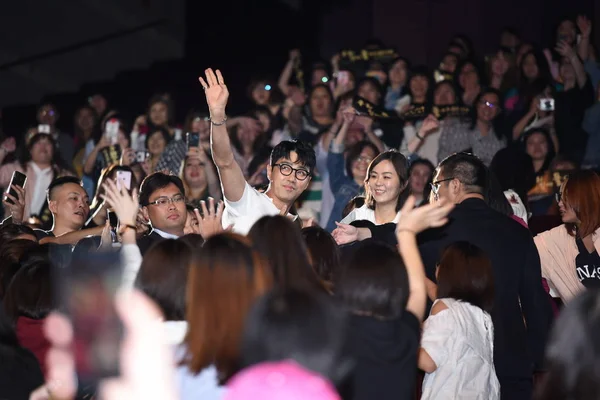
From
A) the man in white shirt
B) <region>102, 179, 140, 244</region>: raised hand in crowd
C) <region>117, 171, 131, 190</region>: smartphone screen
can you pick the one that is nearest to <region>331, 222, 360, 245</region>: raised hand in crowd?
the man in white shirt

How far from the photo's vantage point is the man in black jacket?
4914mm

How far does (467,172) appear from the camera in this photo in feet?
16.9

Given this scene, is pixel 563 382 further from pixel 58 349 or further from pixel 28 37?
pixel 28 37

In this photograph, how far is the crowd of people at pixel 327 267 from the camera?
10.4 ft

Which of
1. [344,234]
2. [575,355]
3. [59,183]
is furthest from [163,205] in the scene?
[575,355]

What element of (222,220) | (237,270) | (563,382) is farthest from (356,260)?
(222,220)

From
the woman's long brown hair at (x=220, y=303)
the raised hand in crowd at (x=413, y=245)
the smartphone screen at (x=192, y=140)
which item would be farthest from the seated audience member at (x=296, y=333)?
the smartphone screen at (x=192, y=140)

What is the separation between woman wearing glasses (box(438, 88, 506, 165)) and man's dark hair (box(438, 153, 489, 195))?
3862 mm

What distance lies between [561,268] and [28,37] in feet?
32.9

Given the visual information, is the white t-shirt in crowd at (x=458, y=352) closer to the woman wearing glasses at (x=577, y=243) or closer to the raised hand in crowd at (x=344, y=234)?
the raised hand in crowd at (x=344, y=234)

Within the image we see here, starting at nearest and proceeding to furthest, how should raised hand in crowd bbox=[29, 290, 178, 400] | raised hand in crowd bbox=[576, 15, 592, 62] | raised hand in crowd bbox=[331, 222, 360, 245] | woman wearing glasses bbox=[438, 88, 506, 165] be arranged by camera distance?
raised hand in crowd bbox=[29, 290, 178, 400] → raised hand in crowd bbox=[331, 222, 360, 245] → woman wearing glasses bbox=[438, 88, 506, 165] → raised hand in crowd bbox=[576, 15, 592, 62]

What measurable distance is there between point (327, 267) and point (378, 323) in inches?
36.6

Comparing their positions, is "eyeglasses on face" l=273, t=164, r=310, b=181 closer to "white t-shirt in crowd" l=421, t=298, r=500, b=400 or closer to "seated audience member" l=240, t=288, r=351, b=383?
"white t-shirt in crowd" l=421, t=298, r=500, b=400

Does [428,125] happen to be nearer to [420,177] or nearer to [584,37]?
[420,177]
